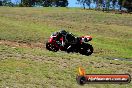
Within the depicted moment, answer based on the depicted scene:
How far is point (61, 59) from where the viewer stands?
20.8 m

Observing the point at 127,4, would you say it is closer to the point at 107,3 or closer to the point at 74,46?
the point at 107,3

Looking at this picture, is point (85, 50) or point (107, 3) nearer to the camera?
point (85, 50)

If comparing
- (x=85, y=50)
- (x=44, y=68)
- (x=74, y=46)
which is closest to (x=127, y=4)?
(x=85, y=50)

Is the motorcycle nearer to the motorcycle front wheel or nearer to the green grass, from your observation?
the motorcycle front wheel

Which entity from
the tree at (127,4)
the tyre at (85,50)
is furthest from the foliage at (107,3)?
the tyre at (85,50)

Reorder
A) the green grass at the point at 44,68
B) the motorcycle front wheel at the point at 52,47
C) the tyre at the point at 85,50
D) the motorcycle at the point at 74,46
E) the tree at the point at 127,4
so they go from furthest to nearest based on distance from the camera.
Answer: the tree at the point at 127,4 → the motorcycle front wheel at the point at 52,47 → the tyre at the point at 85,50 → the motorcycle at the point at 74,46 → the green grass at the point at 44,68

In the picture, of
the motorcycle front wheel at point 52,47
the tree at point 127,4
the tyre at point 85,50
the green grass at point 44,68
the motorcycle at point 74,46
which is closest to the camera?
the green grass at point 44,68

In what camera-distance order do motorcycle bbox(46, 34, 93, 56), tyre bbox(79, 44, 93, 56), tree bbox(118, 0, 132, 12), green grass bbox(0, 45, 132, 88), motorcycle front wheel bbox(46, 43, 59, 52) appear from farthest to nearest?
tree bbox(118, 0, 132, 12) < motorcycle front wheel bbox(46, 43, 59, 52) < tyre bbox(79, 44, 93, 56) < motorcycle bbox(46, 34, 93, 56) < green grass bbox(0, 45, 132, 88)

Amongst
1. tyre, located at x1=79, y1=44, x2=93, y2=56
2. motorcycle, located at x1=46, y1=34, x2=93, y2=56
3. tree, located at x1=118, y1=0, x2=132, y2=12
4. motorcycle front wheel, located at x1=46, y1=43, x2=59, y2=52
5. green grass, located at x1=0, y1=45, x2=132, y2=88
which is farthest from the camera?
tree, located at x1=118, y1=0, x2=132, y2=12

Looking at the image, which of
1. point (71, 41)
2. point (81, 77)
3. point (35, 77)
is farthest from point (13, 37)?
point (81, 77)

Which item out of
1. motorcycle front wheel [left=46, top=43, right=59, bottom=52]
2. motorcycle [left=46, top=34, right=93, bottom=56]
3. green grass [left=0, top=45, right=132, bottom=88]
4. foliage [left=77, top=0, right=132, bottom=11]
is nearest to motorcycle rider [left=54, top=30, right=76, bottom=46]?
motorcycle [left=46, top=34, right=93, bottom=56]

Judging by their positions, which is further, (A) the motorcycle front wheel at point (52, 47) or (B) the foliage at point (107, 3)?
(B) the foliage at point (107, 3)

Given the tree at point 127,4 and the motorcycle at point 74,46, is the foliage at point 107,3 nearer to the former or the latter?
the tree at point 127,4

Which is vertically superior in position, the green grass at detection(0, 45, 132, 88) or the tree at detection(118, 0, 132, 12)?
the green grass at detection(0, 45, 132, 88)
